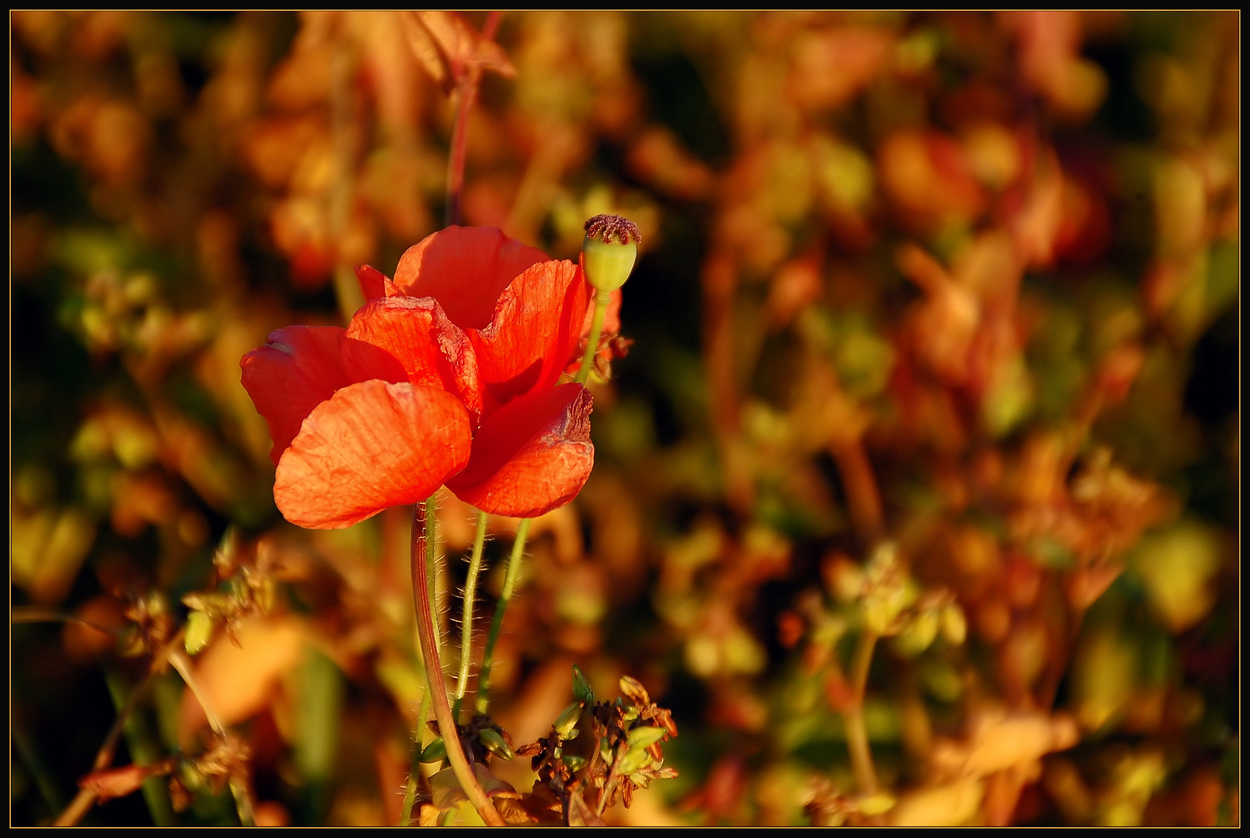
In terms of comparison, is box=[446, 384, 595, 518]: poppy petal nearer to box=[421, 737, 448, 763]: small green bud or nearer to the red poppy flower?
the red poppy flower

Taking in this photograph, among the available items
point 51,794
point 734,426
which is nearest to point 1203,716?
point 734,426

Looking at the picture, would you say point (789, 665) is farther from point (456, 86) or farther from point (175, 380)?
point (175, 380)

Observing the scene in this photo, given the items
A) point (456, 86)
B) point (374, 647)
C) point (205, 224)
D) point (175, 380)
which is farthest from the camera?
point (205, 224)

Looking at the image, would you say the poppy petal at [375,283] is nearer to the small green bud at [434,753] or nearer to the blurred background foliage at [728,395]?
the small green bud at [434,753]

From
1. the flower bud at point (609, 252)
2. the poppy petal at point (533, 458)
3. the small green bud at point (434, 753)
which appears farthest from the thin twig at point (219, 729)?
the flower bud at point (609, 252)

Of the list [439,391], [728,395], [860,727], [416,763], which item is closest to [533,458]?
[439,391]

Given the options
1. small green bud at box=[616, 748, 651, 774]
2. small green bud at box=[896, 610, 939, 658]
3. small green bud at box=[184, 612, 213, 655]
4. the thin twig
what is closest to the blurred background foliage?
small green bud at box=[896, 610, 939, 658]

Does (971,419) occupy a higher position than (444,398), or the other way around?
(971,419)
